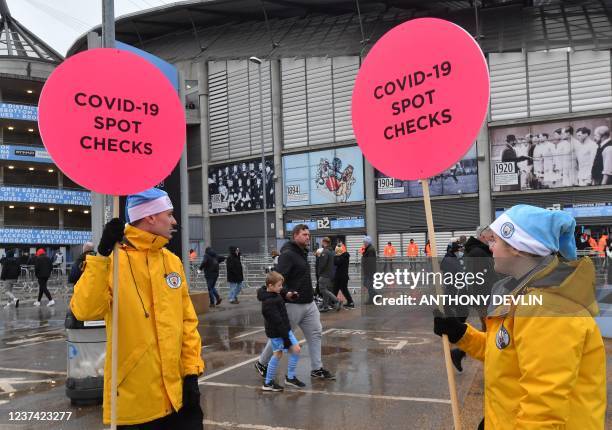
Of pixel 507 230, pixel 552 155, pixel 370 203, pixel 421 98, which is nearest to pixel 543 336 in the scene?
pixel 507 230

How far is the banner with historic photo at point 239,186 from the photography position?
122 feet

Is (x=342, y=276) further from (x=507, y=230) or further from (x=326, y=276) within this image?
(x=507, y=230)

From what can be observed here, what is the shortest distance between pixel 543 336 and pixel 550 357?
76 millimetres

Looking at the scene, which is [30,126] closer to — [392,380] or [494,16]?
[494,16]

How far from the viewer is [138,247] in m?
3.04

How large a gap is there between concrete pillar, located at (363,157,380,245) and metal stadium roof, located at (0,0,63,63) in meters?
37.1

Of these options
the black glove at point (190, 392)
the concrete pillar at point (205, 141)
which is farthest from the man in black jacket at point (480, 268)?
the concrete pillar at point (205, 141)

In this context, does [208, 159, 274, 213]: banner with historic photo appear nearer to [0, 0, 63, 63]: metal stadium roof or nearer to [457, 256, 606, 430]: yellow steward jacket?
[0, 0, 63, 63]: metal stadium roof

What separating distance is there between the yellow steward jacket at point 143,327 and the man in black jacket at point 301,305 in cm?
348

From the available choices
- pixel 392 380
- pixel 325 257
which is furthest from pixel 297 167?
pixel 392 380

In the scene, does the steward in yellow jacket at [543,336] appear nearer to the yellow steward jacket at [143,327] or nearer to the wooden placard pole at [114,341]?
the yellow steward jacket at [143,327]

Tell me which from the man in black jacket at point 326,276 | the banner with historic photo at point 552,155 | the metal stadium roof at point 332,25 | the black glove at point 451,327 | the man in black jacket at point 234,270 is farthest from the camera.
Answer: the metal stadium roof at point 332,25

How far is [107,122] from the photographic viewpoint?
316cm

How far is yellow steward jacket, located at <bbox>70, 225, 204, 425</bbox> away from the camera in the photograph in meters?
2.81
